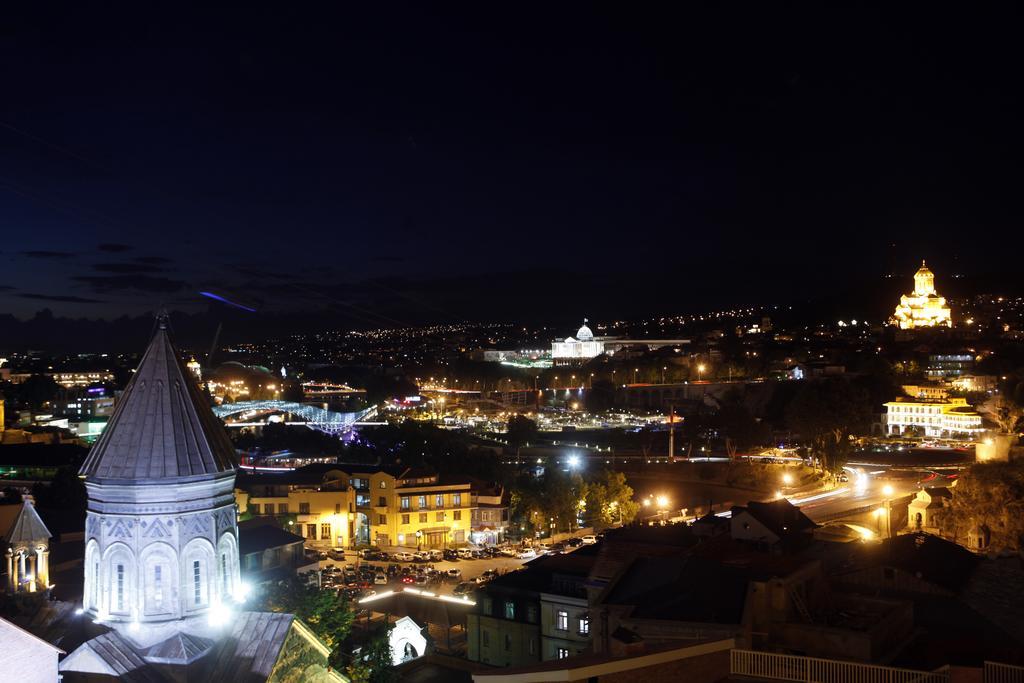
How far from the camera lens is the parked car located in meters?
21.8

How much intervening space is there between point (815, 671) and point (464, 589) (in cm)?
1481

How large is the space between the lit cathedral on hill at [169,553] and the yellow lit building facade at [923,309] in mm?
95771

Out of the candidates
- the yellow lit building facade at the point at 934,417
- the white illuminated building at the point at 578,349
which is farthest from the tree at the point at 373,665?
the white illuminated building at the point at 578,349

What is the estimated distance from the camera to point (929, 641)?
34.5ft

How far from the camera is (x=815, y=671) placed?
8047 mm

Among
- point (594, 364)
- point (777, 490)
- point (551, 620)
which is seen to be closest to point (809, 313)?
point (594, 364)

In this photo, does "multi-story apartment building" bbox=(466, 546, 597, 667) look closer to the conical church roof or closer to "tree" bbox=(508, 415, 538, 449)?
the conical church roof

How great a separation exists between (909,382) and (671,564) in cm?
5737

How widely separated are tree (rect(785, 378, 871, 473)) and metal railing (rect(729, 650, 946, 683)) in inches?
1342

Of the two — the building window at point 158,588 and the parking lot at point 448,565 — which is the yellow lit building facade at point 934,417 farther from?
the building window at point 158,588

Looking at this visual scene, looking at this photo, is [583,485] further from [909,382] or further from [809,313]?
[809,313]

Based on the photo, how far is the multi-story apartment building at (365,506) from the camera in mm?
28953

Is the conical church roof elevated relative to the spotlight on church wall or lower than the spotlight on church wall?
elevated

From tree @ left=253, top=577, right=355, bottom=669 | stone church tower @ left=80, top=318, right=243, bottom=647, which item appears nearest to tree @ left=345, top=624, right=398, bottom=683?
tree @ left=253, top=577, right=355, bottom=669
